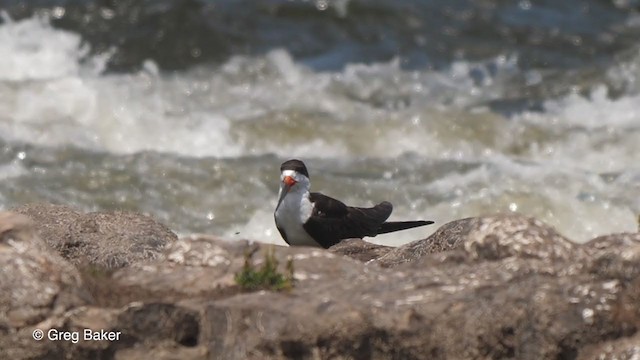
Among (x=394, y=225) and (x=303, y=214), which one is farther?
(x=394, y=225)

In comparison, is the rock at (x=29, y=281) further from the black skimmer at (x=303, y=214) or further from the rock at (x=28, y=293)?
the black skimmer at (x=303, y=214)

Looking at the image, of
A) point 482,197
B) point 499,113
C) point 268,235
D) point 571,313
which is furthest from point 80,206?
point 571,313

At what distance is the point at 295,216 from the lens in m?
7.61

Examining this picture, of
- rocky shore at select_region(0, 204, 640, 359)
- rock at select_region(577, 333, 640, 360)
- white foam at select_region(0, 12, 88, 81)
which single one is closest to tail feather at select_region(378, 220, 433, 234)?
rocky shore at select_region(0, 204, 640, 359)

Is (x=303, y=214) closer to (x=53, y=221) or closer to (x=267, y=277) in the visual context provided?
(x=53, y=221)


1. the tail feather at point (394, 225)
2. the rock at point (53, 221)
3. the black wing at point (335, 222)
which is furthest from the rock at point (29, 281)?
the tail feather at point (394, 225)

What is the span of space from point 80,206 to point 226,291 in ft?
20.5

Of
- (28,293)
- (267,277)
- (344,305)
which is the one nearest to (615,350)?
(344,305)

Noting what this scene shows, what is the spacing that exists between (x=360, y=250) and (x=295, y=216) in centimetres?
45

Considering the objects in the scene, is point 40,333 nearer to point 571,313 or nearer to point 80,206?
point 571,313

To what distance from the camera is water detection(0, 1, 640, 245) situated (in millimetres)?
11711

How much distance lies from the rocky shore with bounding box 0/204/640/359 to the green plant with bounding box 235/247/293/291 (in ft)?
0.16

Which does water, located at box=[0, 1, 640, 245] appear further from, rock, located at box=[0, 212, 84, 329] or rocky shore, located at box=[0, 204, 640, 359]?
rock, located at box=[0, 212, 84, 329]

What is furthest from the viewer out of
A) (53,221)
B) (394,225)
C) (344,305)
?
(394,225)
